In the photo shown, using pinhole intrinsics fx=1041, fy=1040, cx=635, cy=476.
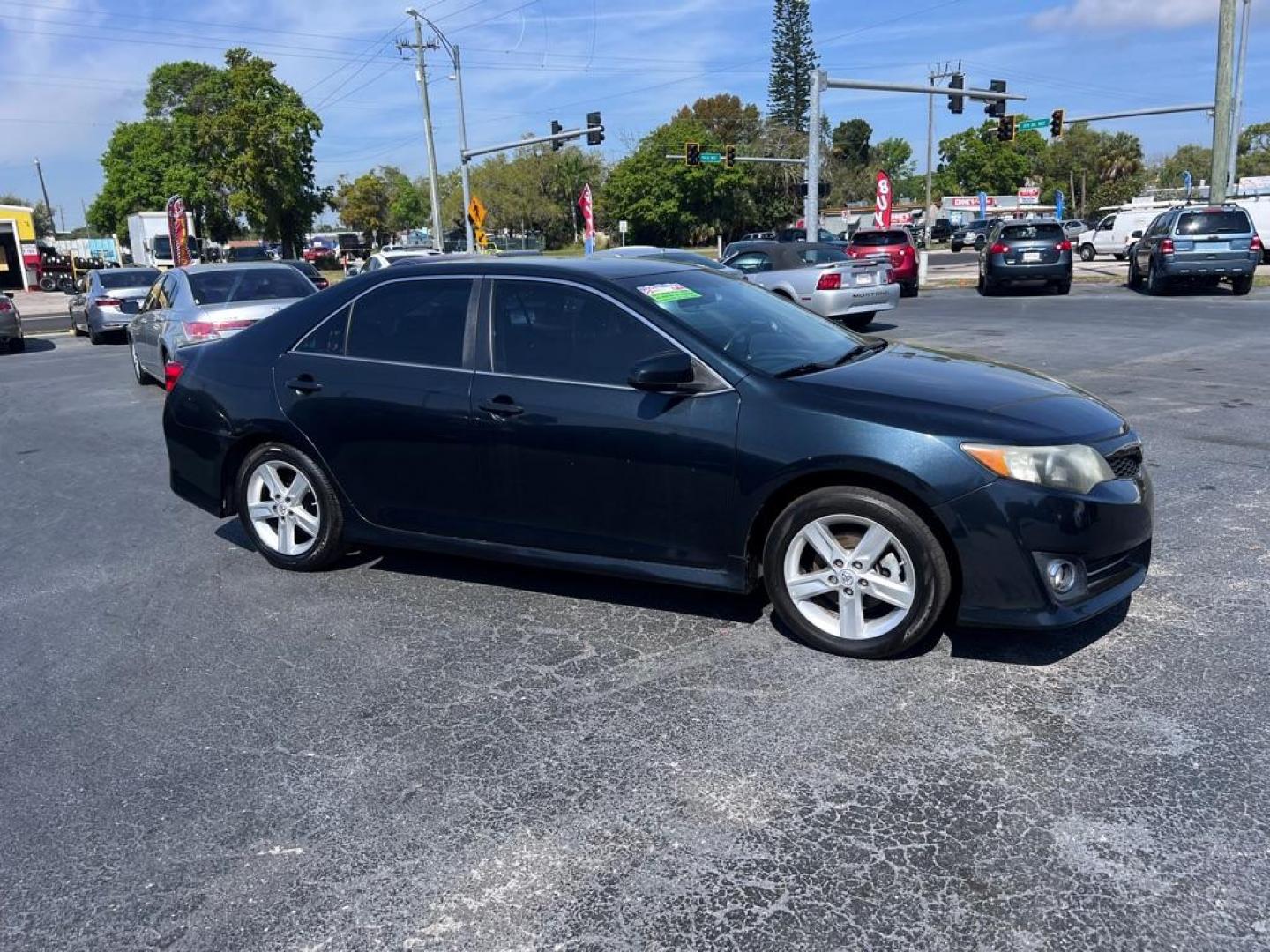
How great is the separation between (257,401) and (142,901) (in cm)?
312

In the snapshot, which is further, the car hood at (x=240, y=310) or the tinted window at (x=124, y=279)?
the tinted window at (x=124, y=279)

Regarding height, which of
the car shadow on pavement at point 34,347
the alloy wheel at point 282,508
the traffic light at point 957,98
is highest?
the traffic light at point 957,98

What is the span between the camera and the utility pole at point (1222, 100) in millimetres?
24562

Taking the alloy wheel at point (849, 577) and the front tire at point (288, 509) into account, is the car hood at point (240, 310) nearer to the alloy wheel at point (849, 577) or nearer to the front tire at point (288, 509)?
the front tire at point (288, 509)

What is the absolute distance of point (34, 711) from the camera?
13.5 feet

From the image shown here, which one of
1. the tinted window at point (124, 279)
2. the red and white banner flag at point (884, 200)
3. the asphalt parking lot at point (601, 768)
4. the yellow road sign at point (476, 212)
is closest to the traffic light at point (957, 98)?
the red and white banner flag at point (884, 200)

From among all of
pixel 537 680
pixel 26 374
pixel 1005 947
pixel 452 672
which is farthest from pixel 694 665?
pixel 26 374

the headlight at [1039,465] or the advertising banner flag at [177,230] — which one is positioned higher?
the advertising banner flag at [177,230]

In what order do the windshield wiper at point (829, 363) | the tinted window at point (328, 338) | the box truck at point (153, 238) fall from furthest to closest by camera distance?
1. the box truck at point (153, 238)
2. the tinted window at point (328, 338)
3. the windshield wiper at point (829, 363)

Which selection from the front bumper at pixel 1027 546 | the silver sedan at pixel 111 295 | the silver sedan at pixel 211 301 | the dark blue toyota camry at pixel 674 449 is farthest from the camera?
the silver sedan at pixel 111 295

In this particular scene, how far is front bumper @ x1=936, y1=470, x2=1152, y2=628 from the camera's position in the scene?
3855 millimetres

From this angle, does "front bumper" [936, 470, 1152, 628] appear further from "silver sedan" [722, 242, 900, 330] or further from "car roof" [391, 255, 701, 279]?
"silver sedan" [722, 242, 900, 330]

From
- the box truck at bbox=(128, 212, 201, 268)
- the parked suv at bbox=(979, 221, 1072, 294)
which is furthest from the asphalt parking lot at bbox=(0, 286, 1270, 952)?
the box truck at bbox=(128, 212, 201, 268)

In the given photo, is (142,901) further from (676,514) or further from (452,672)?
(676,514)
